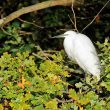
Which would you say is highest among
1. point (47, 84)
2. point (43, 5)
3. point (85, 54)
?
point (43, 5)

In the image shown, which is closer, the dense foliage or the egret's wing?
the dense foliage

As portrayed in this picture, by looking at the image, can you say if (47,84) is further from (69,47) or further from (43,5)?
(43,5)

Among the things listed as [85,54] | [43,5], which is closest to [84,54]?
[85,54]

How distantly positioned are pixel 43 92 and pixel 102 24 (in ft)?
6.58

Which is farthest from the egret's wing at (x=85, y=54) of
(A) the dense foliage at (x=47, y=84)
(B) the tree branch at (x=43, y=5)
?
(B) the tree branch at (x=43, y=5)

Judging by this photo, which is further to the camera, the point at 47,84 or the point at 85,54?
the point at 85,54

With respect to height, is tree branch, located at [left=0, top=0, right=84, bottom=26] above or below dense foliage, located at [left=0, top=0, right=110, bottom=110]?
above

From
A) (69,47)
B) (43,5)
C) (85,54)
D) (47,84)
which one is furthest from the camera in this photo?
(43,5)

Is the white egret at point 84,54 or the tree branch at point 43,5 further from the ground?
the tree branch at point 43,5

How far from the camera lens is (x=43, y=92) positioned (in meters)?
2.29

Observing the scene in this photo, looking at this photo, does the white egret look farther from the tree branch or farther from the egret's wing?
the tree branch

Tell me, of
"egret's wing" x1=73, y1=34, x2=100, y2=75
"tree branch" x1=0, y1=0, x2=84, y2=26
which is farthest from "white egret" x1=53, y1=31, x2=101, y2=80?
"tree branch" x1=0, y1=0, x2=84, y2=26

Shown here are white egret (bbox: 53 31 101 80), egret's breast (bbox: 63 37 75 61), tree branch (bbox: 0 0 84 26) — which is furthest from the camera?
tree branch (bbox: 0 0 84 26)

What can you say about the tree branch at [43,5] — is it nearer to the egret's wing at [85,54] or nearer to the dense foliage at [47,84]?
the dense foliage at [47,84]
